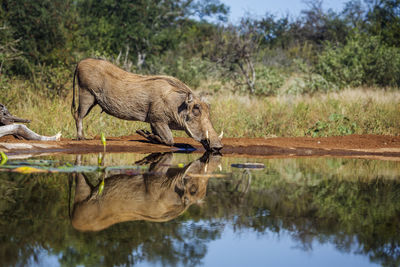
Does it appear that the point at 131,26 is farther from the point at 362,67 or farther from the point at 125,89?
the point at 125,89

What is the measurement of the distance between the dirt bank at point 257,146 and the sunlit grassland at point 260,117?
82cm

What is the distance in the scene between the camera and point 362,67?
57.6 ft

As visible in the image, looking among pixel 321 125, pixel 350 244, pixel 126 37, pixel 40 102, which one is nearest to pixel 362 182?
pixel 350 244

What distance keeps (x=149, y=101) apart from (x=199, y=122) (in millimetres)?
808

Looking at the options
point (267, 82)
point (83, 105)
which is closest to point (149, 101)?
point (83, 105)

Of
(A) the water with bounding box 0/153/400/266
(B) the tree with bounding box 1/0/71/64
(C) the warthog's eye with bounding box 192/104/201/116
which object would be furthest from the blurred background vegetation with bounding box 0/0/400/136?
(A) the water with bounding box 0/153/400/266

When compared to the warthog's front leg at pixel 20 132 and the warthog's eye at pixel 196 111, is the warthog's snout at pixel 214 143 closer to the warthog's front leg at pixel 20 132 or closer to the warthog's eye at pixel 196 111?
the warthog's eye at pixel 196 111

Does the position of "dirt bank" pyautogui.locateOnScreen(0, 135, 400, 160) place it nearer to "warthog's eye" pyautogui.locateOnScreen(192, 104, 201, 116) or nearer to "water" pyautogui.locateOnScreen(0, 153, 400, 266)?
"warthog's eye" pyautogui.locateOnScreen(192, 104, 201, 116)

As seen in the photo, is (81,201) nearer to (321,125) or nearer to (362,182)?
(362,182)

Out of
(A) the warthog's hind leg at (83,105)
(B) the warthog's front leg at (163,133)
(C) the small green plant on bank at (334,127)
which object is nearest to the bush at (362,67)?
(C) the small green plant on bank at (334,127)

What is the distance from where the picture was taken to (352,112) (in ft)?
37.6

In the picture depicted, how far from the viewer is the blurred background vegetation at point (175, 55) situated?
38.1 feet

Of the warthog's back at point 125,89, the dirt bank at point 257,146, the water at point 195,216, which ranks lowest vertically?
the water at point 195,216

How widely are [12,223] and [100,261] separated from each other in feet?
3.39
